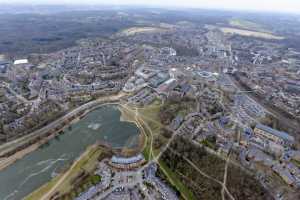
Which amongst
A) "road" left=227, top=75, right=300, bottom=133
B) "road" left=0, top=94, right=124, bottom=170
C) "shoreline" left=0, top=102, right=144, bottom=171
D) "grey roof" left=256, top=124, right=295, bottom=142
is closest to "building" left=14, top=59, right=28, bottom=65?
"road" left=0, top=94, right=124, bottom=170

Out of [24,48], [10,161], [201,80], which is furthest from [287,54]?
[24,48]

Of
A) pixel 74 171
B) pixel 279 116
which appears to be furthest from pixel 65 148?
pixel 279 116

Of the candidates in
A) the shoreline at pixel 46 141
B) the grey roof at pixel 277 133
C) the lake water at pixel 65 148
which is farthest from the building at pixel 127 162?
the grey roof at pixel 277 133

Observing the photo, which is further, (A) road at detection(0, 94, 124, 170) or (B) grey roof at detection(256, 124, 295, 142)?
(B) grey roof at detection(256, 124, 295, 142)

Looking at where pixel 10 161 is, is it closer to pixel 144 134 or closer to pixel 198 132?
pixel 144 134

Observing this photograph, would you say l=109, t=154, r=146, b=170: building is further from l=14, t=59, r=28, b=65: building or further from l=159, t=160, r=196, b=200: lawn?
l=14, t=59, r=28, b=65: building

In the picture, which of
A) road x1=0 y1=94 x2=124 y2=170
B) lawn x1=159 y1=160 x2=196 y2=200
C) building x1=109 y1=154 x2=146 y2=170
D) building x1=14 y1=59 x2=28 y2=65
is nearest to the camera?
lawn x1=159 y1=160 x2=196 y2=200
